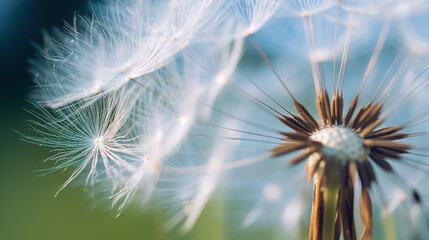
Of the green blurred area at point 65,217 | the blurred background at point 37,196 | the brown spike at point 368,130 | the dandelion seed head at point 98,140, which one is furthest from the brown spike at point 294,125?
the green blurred area at point 65,217

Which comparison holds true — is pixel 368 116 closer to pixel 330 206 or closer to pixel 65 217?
pixel 330 206

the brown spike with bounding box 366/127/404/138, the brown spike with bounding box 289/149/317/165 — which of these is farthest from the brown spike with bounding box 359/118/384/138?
the brown spike with bounding box 289/149/317/165

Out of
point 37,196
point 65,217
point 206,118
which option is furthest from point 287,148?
point 37,196

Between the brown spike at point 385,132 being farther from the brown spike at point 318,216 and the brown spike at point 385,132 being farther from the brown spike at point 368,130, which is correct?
the brown spike at point 318,216

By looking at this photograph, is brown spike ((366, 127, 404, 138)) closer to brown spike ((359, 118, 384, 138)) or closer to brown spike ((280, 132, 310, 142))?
brown spike ((359, 118, 384, 138))

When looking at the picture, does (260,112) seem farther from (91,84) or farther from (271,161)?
(91,84)

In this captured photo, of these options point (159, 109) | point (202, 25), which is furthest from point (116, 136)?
point (202, 25)

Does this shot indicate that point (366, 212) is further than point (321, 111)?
No
